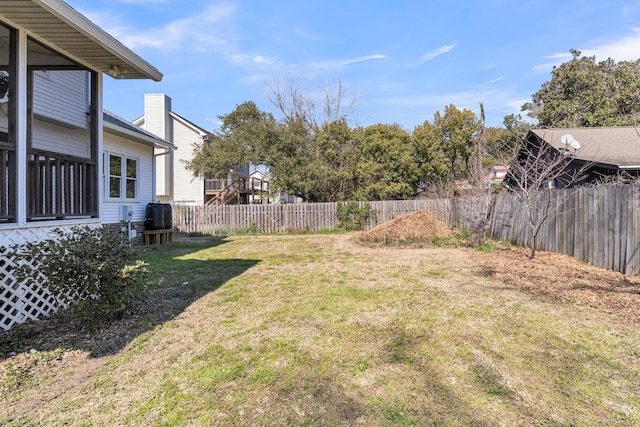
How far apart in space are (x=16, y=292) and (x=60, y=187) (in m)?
1.44

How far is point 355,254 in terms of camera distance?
8812mm

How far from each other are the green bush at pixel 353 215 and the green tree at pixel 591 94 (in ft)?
42.8

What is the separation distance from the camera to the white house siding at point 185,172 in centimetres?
2183

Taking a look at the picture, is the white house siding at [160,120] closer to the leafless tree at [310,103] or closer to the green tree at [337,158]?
the leafless tree at [310,103]

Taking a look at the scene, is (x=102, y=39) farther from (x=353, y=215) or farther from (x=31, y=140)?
(x=353, y=215)

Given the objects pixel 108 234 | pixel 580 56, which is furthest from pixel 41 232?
pixel 580 56

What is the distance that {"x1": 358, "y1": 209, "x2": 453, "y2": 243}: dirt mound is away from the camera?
11241 mm

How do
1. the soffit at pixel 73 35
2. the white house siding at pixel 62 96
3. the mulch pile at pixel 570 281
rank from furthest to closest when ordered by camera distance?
the white house siding at pixel 62 96 < the mulch pile at pixel 570 281 < the soffit at pixel 73 35

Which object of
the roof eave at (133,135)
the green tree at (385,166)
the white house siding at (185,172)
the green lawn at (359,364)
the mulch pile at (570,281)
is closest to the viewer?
the green lawn at (359,364)

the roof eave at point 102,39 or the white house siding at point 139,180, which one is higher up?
the roof eave at point 102,39

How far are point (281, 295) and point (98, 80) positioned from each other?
423 centimetres

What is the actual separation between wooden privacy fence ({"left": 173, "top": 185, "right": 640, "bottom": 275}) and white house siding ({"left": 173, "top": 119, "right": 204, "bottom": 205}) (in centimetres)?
678

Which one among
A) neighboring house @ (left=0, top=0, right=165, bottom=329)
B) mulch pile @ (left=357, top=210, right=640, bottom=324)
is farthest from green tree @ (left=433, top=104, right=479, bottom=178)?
neighboring house @ (left=0, top=0, right=165, bottom=329)

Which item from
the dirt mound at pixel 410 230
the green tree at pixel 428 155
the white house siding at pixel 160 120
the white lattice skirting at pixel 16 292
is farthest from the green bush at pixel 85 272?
the white house siding at pixel 160 120
